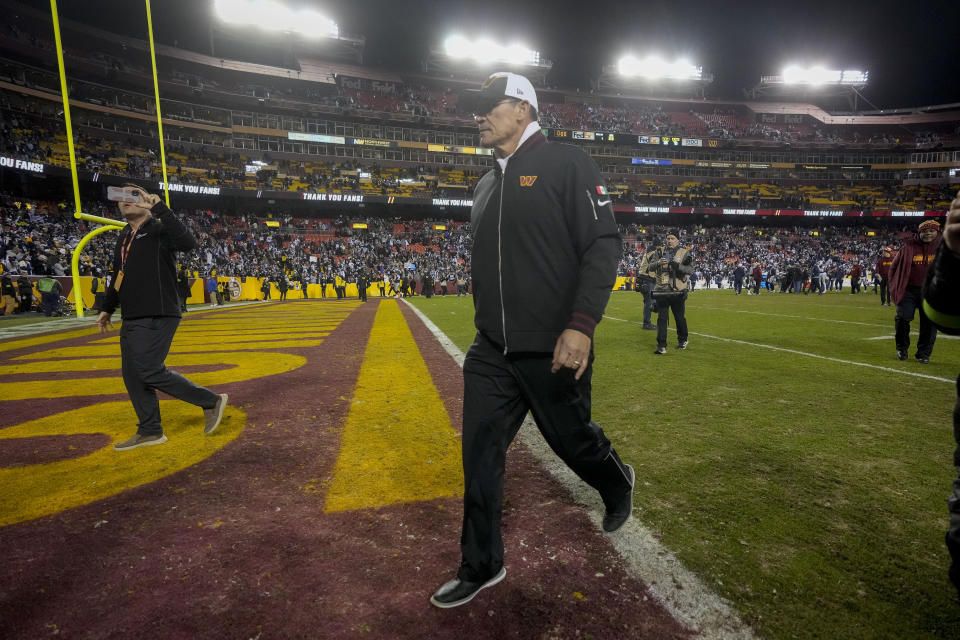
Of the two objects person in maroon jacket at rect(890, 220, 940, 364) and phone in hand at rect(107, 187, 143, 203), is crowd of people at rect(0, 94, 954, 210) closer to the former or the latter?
phone in hand at rect(107, 187, 143, 203)

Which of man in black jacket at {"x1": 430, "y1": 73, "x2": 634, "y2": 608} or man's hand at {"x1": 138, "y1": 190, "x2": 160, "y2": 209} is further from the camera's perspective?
man's hand at {"x1": 138, "y1": 190, "x2": 160, "y2": 209}

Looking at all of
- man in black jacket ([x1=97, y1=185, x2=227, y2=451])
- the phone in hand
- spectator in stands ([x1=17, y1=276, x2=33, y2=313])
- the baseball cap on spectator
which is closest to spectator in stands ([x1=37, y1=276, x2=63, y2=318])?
spectator in stands ([x1=17, y1=276, x2=33, y2=313])

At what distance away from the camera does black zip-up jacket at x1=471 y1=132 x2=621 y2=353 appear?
1.84 meters

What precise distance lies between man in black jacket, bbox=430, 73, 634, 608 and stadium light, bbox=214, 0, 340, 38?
63781 mm

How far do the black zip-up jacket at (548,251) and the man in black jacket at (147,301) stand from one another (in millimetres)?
2834

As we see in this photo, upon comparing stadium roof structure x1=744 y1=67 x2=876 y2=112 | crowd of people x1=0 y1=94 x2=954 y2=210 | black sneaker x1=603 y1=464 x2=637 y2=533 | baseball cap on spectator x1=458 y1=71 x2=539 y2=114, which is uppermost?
stadium roof structure x1=744 y1=67 x2=876 y2=112

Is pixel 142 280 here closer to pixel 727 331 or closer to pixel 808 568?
pixel 808 568

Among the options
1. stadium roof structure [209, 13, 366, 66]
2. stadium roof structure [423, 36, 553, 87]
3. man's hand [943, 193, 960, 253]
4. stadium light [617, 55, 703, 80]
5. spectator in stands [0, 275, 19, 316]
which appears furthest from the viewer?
stadium light [617, 55, 703, 80]

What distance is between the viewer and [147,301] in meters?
3.44

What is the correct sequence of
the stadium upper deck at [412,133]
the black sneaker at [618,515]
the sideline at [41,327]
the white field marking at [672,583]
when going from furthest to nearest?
the stadium upper deck at [412,133], the sideline at [41,327], the black sneaker at [618,515], the white field marking at [672,583]

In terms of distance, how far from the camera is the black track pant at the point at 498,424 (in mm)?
1832

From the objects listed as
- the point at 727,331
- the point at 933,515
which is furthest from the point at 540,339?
the point at 727,331

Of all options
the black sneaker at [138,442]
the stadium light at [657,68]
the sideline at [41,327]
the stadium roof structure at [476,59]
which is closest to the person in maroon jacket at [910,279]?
the black sneaker at [138,442]

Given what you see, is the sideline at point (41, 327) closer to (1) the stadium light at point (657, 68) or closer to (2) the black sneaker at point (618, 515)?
(2) the black sneaker at point (618, 515)
